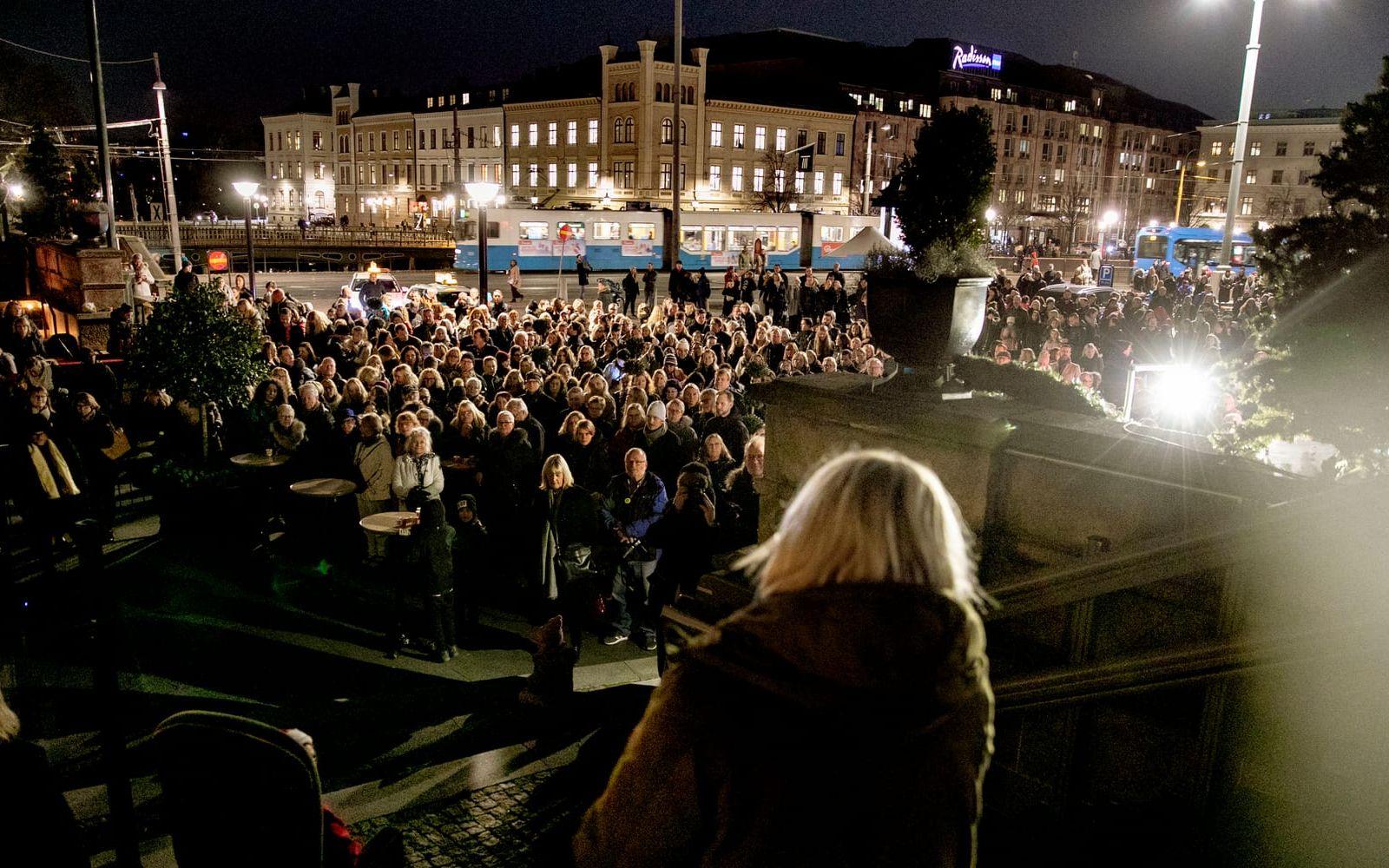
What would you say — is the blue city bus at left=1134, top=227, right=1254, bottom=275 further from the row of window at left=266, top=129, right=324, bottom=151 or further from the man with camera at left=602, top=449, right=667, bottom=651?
the row of window at left=266, top=129, right=324, bottom=151

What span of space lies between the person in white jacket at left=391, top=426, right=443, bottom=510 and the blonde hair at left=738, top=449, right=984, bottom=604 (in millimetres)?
7164

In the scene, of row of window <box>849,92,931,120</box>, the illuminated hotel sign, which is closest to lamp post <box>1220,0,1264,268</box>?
row of window <box>849,92,931,120</box>

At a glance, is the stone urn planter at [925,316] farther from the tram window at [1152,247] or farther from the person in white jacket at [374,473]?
the tram window at [1152,247]

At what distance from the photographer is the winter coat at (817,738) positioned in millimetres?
1709

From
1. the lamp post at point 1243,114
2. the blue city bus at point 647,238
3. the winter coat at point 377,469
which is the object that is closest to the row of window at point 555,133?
the blue city bus at point 647,238

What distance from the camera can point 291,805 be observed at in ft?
9.84

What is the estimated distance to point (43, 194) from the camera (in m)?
23.8

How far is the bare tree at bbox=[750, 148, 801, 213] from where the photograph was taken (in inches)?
2795

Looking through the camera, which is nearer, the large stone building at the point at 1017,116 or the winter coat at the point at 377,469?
the winter coat at the point at 377,469

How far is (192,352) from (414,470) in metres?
3.18

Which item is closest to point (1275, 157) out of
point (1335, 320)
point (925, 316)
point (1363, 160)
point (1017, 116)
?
point (1017, 116)

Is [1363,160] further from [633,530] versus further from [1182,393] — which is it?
[633,530]

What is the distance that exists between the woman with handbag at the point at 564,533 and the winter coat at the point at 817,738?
6.46 meters

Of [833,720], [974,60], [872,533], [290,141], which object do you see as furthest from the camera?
[290,141]
